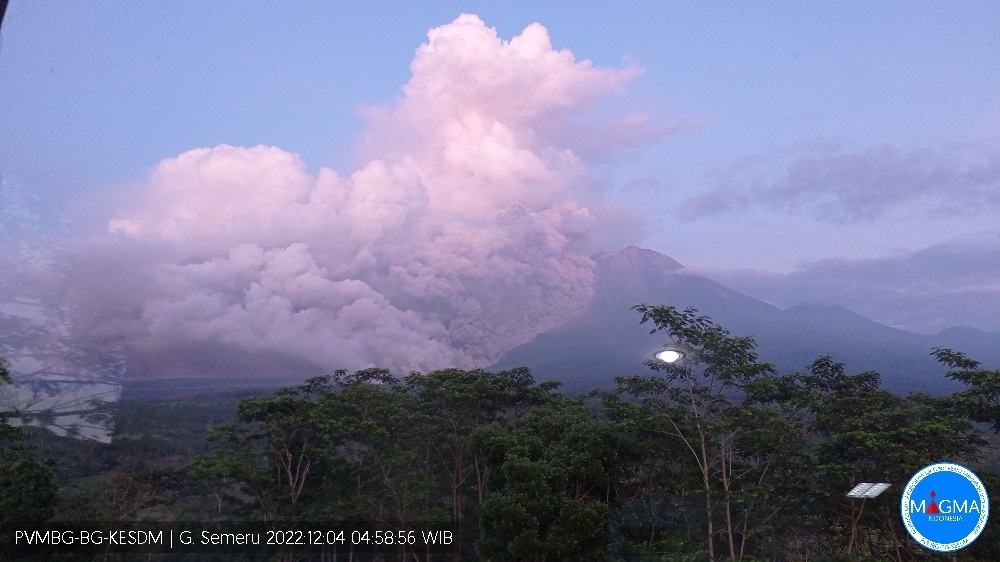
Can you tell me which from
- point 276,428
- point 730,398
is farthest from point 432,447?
point 730,398

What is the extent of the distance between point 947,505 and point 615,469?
730 cm

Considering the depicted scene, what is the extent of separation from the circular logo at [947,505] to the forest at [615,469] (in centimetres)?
539

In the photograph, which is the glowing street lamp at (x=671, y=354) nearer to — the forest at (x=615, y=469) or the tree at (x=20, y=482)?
the forest at (x=615, y=469)

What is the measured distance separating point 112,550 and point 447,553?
648 cm

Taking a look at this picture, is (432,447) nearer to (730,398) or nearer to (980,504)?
(730,398)

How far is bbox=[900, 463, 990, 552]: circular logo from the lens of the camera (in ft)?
15.9

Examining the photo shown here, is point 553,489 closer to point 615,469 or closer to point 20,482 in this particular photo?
point 615,469

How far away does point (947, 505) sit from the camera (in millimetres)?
4867

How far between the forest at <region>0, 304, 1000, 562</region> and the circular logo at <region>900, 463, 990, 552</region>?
5389 mm

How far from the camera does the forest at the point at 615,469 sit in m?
10.4

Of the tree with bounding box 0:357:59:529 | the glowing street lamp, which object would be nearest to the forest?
the tree with bounding box 0:357:59:529

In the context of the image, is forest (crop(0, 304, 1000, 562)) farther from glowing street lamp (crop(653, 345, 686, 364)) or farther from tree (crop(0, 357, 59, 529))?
glowing street lamp (crop(653, 345, 686, 364))

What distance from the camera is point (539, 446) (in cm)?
1177

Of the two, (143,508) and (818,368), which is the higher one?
(818,368)
